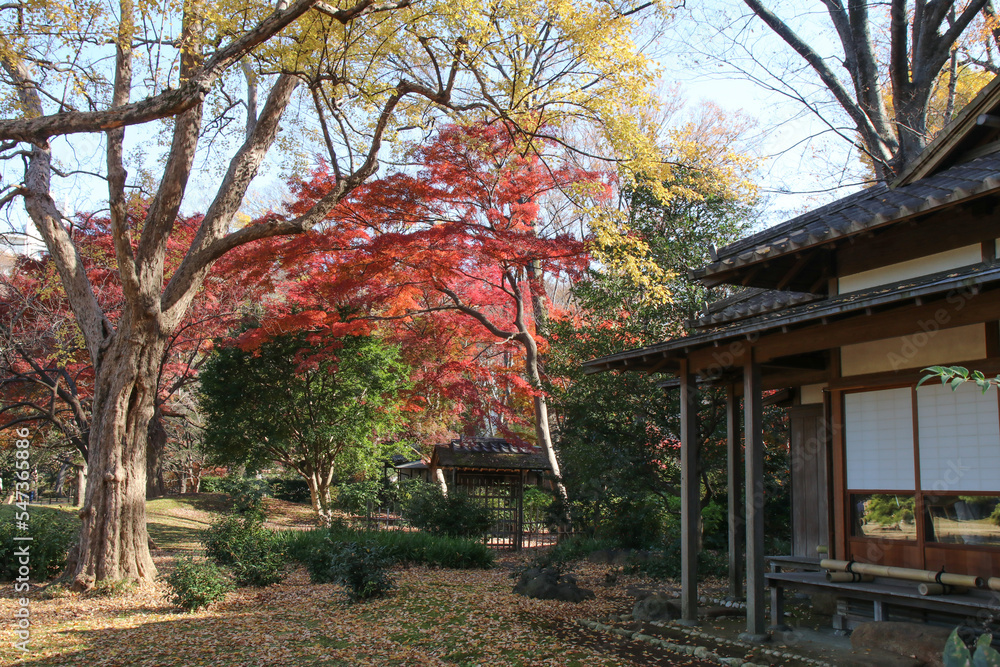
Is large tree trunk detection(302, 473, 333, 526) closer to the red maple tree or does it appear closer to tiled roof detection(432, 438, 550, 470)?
tiled roof detection(432, 438, 550, 470)

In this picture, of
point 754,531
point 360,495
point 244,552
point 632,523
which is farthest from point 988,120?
point 360,495

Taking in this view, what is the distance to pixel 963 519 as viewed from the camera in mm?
6055

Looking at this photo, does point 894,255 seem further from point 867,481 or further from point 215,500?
point 215,500

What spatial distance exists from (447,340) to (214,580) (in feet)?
35.2

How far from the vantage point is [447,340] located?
1850 centimetres

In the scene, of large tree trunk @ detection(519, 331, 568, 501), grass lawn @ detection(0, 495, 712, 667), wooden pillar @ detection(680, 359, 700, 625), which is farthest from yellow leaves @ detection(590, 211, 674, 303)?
grass lawn @ detection(0, 495, 712, 667)

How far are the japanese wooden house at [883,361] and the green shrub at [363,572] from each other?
3.96m

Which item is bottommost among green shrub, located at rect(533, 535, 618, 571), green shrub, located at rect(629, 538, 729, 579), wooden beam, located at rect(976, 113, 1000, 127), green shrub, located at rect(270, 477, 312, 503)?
green shrub, located at rect(270, 477, 312, 503)

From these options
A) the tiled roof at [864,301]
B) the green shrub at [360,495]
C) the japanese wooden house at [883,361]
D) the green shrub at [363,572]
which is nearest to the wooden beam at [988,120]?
the japanese wooden house at [883,361]

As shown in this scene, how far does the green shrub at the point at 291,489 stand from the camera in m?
28.0

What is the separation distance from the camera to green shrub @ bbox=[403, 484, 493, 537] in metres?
14.9

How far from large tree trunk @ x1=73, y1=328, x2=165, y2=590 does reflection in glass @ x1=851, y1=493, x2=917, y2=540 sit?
9.13 m

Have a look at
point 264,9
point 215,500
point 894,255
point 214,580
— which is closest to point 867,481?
point 894,255

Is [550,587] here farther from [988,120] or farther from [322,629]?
[988,120]
